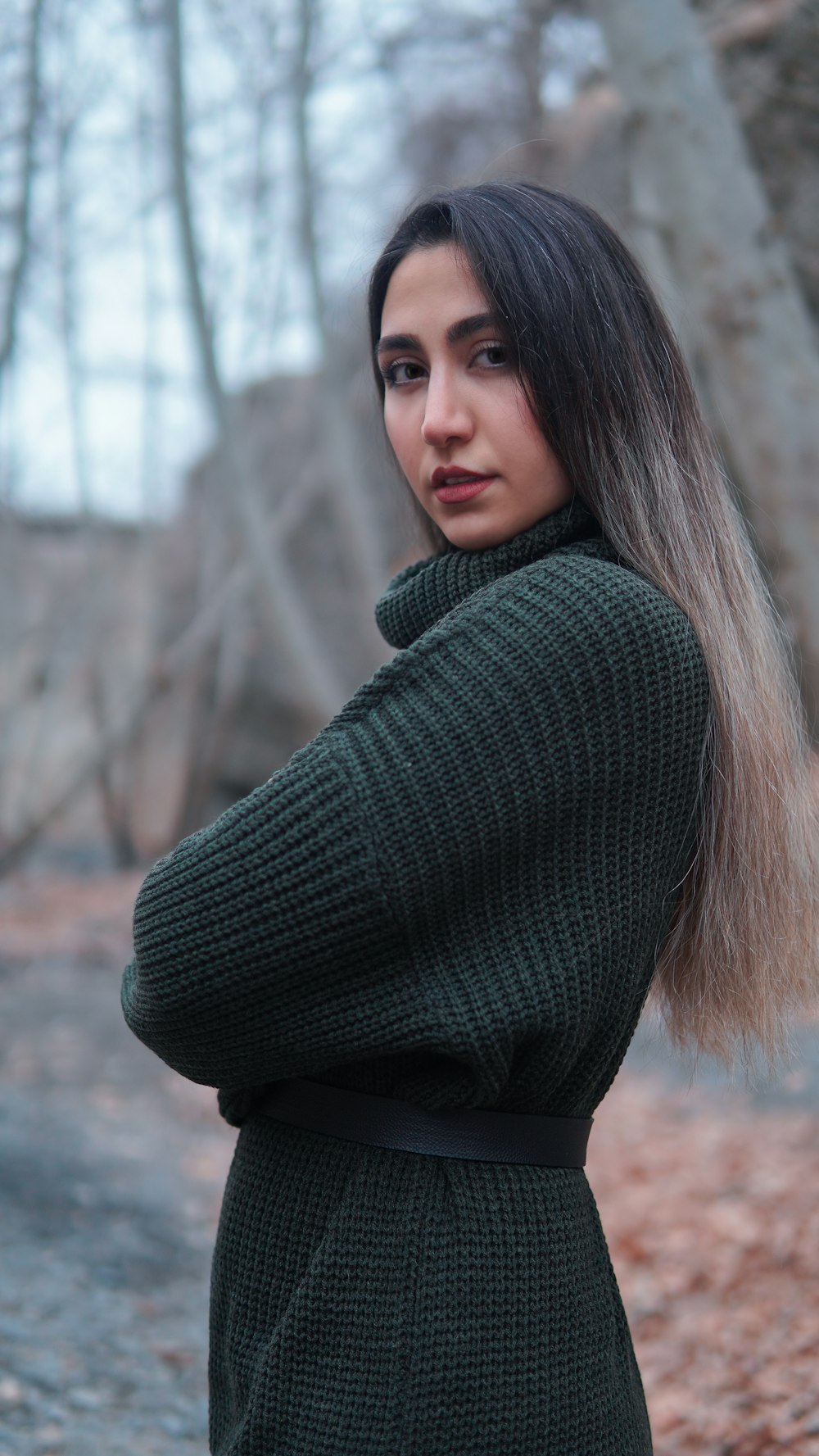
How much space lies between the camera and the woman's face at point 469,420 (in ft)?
4.51

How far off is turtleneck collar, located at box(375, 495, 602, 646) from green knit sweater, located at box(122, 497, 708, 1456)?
10 centimetres

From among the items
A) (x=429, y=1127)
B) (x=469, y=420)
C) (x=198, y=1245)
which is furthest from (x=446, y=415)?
(x=198, y=1245)

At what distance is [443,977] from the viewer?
1.16m

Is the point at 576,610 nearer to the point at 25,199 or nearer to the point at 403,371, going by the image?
the point at 403,371

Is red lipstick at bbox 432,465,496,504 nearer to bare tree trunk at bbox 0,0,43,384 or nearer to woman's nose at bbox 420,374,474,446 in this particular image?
woman's nose at bbox 420,374,474,446

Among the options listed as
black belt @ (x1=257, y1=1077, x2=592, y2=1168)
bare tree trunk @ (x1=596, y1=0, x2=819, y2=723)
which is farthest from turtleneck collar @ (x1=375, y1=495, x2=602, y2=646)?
bare tree trunk @ (x1=596, y1=0, x2=819, y2=723)

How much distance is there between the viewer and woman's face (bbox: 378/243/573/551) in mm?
1374

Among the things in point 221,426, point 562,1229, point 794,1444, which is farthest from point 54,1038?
point 562,1229

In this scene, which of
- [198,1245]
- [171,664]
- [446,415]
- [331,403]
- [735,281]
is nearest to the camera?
[446,415]

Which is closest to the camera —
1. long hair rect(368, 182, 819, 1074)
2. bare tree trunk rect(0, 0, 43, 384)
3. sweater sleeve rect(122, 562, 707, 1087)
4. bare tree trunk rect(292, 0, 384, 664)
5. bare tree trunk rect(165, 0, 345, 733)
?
sweater sleeve rect(122, 562, 707, 1087)

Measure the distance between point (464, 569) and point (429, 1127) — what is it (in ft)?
1.92

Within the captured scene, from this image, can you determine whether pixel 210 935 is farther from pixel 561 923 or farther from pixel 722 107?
pixel 722 107

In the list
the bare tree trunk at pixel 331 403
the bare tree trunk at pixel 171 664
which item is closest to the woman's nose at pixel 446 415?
the bare tree trunk at pixel 331 403

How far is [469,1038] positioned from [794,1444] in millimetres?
2016
